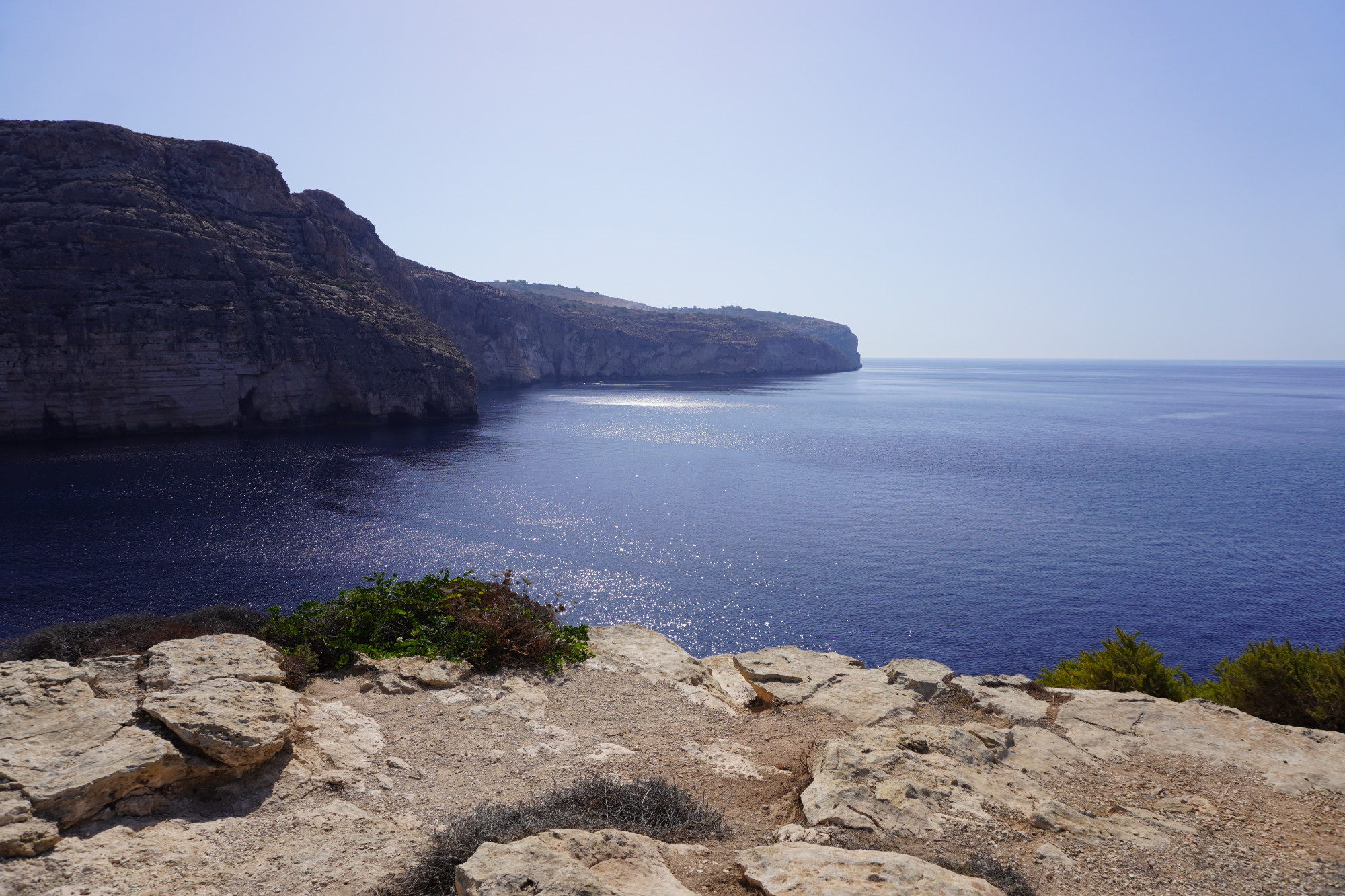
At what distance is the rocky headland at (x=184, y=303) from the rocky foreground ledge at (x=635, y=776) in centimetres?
5286

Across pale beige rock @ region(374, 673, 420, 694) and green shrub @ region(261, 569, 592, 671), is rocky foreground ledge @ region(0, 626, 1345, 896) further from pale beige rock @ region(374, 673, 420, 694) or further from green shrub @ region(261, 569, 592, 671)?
green shrub @ region(261, 569, 592, 671)

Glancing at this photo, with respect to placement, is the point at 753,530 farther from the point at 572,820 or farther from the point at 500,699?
the point at 572,820

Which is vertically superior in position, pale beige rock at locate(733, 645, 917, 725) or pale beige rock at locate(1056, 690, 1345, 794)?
pale beige rock at locate(1056, 690, 1345, 794)

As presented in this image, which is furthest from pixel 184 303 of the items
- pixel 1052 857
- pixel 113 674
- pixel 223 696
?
pixel 1052 857

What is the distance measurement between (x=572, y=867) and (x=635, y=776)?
9.12 feet

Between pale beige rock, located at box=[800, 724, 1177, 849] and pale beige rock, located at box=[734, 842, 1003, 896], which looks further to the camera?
pale beige rock, located at box=[800, 724, 1177, 849]

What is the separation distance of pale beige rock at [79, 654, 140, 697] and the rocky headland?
2066 inches

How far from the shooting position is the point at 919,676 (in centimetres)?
1005

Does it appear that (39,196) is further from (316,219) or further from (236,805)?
(236,805)

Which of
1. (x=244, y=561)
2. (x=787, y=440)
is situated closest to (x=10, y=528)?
(x=244, y=561)

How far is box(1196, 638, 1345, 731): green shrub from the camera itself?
9539 mm

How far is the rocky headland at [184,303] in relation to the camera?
153 ft

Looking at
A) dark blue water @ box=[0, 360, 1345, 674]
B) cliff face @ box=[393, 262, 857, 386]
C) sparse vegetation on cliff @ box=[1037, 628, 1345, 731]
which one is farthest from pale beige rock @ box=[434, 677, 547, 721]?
cliff face @ box=[393, 262, 857, 386]

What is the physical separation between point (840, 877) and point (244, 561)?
26.7m
